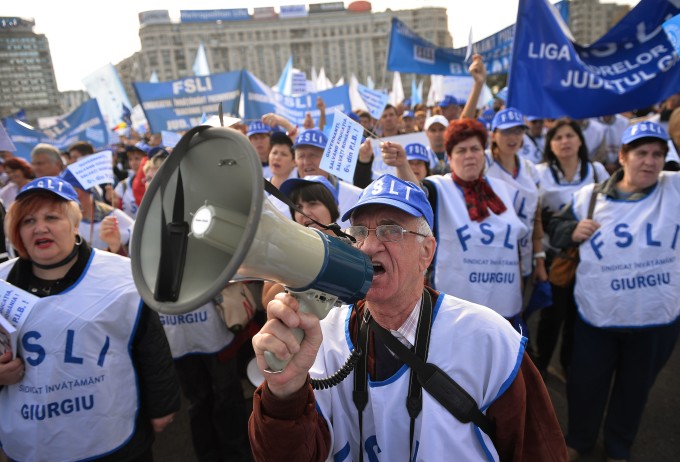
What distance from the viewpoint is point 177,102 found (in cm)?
755

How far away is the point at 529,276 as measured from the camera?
144 inches

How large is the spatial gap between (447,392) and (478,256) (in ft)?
5.30

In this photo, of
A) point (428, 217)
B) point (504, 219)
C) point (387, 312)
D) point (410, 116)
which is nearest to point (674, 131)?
point (504, 219)

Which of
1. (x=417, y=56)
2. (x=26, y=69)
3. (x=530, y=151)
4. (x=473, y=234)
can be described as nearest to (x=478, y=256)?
(x=473, y=234)

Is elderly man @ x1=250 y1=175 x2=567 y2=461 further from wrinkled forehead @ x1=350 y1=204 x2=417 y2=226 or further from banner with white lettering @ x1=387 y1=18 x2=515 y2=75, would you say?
banner with white lettering @ x1=387 y1=18 x2=515 y2=75

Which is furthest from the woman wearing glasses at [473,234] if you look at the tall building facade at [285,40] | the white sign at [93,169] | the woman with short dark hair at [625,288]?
the tall building facade at [285,40]

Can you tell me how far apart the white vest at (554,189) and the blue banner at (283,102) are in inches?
162

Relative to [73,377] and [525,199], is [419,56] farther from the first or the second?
[73,377]

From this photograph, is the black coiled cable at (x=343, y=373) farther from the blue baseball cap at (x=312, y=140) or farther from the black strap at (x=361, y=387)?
the blue baseball cap at (x=312, y=140)

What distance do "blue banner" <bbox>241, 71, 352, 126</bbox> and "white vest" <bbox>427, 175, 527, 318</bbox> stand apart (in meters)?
4.85

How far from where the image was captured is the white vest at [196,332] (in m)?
2.87

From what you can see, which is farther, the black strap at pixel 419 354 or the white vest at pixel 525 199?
the white vest at pixel 525 199

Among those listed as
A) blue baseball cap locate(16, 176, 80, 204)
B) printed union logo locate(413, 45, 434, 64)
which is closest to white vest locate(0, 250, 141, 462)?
blue baseball cap locate(16, 176, 80, 204)

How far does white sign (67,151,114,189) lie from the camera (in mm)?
3687
